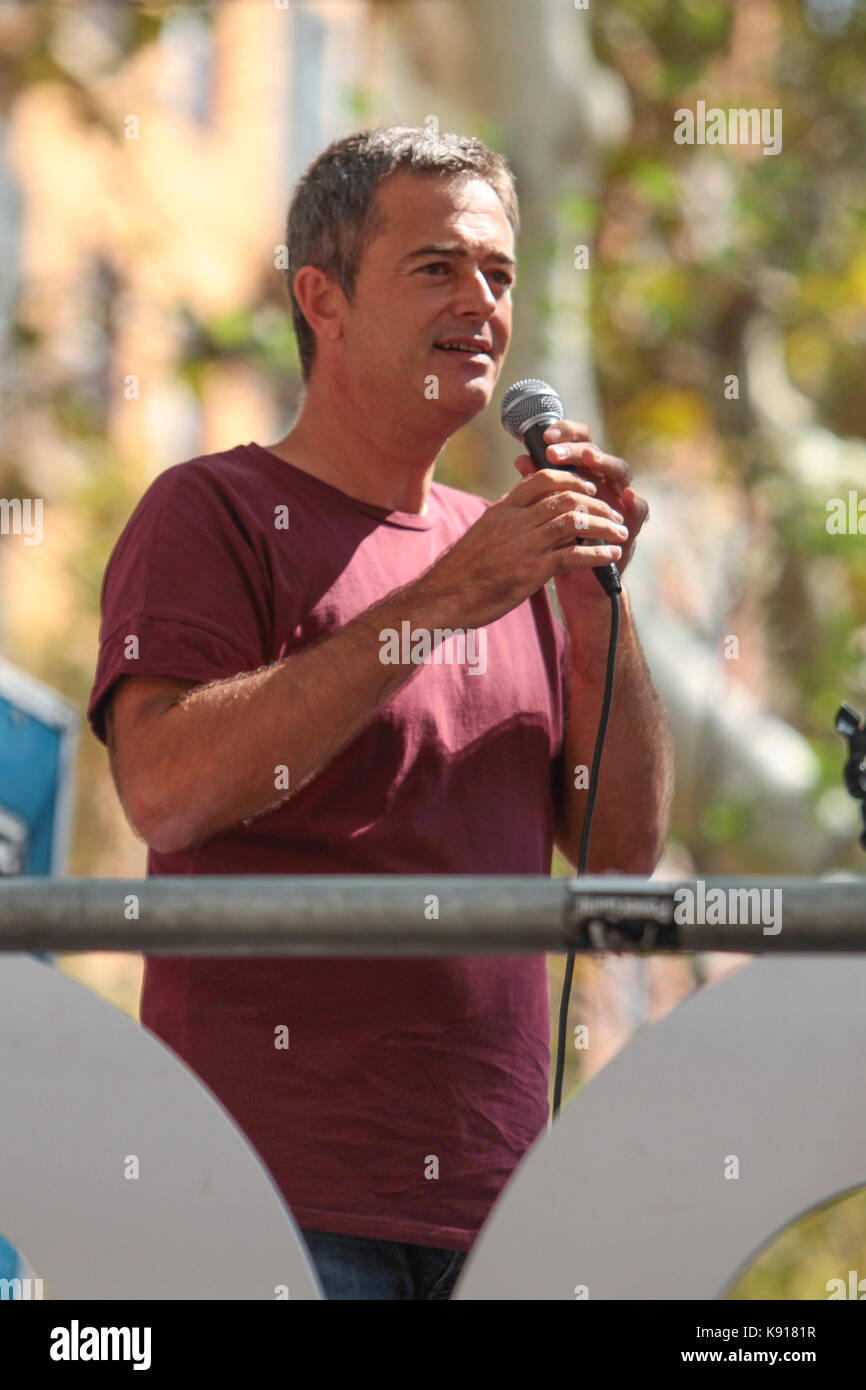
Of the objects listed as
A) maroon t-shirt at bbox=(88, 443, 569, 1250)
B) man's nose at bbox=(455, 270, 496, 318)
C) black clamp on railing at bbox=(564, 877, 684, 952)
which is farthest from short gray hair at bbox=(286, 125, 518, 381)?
black clamp on railing at bbox=(564, 877, 684, 952)

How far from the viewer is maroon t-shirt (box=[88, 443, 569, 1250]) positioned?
6.61 feet

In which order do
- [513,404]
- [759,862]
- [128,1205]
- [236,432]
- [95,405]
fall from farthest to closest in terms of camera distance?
[236,432] → [95,405] → [759,862] → [513,404] → [128,1205]

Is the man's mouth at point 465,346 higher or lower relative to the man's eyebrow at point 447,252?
lower

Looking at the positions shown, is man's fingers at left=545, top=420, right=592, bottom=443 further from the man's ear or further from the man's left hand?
the man's ear

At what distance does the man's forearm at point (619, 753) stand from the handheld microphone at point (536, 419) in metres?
0.14

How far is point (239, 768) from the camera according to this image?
2014 millimetres

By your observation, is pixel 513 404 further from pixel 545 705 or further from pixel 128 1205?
pixel 128 1205

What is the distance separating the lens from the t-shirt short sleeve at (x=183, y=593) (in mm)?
2086

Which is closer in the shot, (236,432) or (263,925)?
(263,925)

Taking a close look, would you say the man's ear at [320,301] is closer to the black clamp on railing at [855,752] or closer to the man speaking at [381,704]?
the man speaking at [381,704]

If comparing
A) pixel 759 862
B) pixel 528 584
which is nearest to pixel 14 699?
pixel 528 584

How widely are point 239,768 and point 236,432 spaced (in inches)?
514

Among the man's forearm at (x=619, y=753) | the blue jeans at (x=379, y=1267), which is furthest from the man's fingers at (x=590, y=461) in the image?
the blue jeans at (x=379, y=1267)

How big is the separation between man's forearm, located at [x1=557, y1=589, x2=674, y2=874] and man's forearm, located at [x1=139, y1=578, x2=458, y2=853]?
380 millimetres
